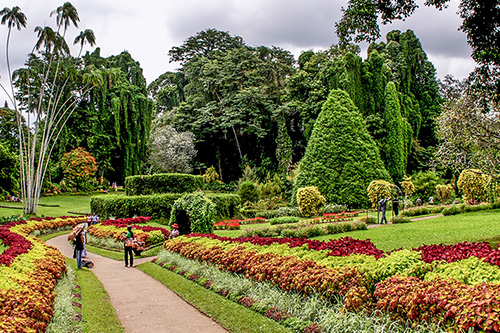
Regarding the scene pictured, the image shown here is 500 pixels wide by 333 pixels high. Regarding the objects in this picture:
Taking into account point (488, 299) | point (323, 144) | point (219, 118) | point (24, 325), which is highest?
A: point (219, 118)

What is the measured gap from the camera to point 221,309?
23.7 ft

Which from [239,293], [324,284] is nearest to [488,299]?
[324,284]

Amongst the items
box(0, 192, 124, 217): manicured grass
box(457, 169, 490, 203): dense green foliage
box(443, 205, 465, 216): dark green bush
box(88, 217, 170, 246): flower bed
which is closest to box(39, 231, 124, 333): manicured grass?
box(88, 217, 170, 246): flower bed

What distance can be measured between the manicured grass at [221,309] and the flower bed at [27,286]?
2.67 m

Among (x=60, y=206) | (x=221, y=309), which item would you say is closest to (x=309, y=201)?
(x=221, y=309)

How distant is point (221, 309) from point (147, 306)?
5.74 ft

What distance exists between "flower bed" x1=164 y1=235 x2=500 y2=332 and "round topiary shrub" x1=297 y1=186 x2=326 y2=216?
1304 centimetres

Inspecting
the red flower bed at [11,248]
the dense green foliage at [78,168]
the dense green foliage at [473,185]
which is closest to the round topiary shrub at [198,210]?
the red flower bed at [11,248]

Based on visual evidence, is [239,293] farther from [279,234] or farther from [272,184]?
[272,184]

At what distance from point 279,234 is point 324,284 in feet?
31.7

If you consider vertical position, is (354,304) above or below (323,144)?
below

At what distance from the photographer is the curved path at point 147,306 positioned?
6617mm

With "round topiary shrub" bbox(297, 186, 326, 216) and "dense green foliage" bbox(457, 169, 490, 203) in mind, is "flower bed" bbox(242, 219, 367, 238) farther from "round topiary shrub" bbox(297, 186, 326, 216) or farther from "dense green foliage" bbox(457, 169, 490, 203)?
"dense green foliage" bbox(457, 169, 490, 203)

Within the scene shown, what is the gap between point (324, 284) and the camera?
6086mm
